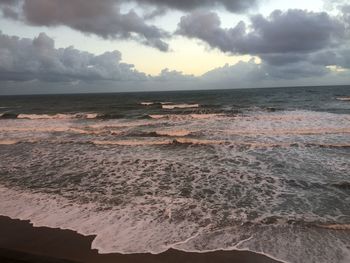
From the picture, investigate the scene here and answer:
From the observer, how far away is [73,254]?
564 centimetres

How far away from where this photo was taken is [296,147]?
1446 centimetres

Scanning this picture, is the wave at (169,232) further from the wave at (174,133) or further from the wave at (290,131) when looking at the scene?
the wave at (290,131)

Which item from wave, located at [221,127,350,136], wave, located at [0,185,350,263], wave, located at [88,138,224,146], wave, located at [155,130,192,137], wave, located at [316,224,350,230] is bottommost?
wave, located at [0,185,350,263]

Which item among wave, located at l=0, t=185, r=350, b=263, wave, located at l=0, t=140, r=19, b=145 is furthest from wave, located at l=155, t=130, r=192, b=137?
wave, located at l=0, t=185, r=350, b=263

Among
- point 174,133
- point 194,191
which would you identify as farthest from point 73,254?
point 174,133

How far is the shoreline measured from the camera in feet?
17.8

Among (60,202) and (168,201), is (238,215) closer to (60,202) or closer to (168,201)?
(168,201)

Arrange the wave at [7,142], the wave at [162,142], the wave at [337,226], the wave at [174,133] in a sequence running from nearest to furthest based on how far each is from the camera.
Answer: the wave at [337,226], the wave at [162,142], the wave at [7,142], the wave at [174,133]

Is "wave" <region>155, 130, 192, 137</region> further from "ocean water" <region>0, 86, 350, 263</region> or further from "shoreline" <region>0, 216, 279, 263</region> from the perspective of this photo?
"shoreline" <region>0, 216, 279, 263</region>

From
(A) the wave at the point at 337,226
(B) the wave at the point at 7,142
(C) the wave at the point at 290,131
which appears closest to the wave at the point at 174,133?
(C) the wave at the point at 290,131

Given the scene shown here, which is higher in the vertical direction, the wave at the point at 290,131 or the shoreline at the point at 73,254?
the wave at the point at 290,131

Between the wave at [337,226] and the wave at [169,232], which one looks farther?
the wave at [337,226]

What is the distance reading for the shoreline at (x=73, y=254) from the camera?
5.43 meters

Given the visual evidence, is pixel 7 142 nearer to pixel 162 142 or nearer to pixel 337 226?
pixel 162 142
